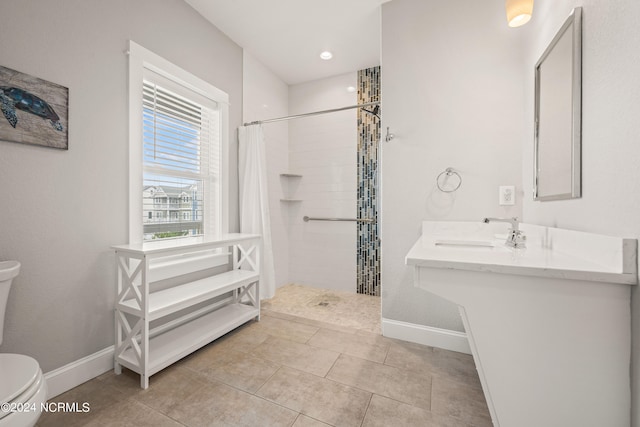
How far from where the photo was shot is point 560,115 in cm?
124

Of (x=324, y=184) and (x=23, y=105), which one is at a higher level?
(x=23, y=105)

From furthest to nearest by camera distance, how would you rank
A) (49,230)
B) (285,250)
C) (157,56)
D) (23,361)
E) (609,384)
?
(285,250), (157,56), (49,230), (23,361), (609,384)

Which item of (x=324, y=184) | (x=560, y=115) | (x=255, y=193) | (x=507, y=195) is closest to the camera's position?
(x=560, y=115)

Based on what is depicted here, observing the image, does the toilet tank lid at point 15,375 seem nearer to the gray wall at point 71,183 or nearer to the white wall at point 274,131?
the gray wall at point 71,183

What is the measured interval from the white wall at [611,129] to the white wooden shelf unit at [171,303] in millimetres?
2020

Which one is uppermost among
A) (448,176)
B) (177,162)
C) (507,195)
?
(177,162)

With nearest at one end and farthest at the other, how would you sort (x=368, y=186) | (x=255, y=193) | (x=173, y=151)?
1. (x=173, y=151)
2. (x=255, y=193)
3. (x=368, y=186)

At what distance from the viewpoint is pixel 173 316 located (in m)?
2.05

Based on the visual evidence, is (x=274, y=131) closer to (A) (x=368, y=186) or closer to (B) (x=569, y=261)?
(A) (x=368, y=186)

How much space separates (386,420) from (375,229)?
2.06m

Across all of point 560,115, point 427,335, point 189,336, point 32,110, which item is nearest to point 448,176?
point 560,115

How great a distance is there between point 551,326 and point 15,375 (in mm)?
1812

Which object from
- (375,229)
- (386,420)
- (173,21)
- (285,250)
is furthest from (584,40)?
(285,250)

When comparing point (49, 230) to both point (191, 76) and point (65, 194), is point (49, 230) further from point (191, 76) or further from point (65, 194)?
point (191, 76)
